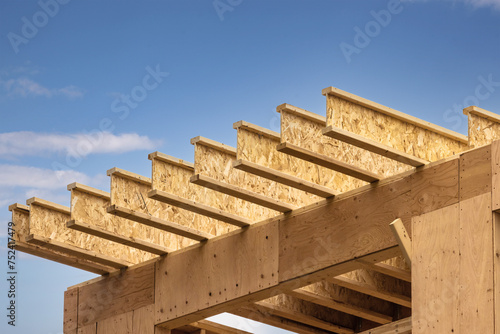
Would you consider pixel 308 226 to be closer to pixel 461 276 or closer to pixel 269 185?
pixel 269 185

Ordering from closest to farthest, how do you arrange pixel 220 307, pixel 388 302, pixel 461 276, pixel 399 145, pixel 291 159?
pixel 461 276 → pixel 399 145 → pixel 291 159 → pixel 220 307 → pixel 388 302

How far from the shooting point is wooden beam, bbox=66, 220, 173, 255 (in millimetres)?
13211

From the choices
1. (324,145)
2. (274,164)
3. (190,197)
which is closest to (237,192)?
(274,164)

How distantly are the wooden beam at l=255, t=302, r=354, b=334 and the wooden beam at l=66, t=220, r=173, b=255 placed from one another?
1582 mm

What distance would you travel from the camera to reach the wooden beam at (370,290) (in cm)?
1293

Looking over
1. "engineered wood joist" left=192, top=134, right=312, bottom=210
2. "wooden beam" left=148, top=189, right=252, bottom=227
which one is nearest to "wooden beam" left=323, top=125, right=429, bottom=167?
"engineered wood joist" left=192, top=134, right=312, bottom=210

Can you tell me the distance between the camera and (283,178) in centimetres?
1137

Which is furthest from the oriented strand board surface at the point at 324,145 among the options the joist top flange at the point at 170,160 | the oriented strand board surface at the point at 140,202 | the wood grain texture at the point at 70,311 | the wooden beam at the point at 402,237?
the wood grain texture at the point at 70,311

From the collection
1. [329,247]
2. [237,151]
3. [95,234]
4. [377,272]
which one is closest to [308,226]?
[329,247]

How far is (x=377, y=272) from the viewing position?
13547 millimetres

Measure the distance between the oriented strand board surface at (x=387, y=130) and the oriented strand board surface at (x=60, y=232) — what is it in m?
4.96

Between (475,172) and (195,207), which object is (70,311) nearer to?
(195,207)

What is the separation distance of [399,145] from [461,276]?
5.30 ft

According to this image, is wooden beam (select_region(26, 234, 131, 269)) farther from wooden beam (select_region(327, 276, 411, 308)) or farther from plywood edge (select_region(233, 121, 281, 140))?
plywood edge (select_region(233, 121, 281, 140))
